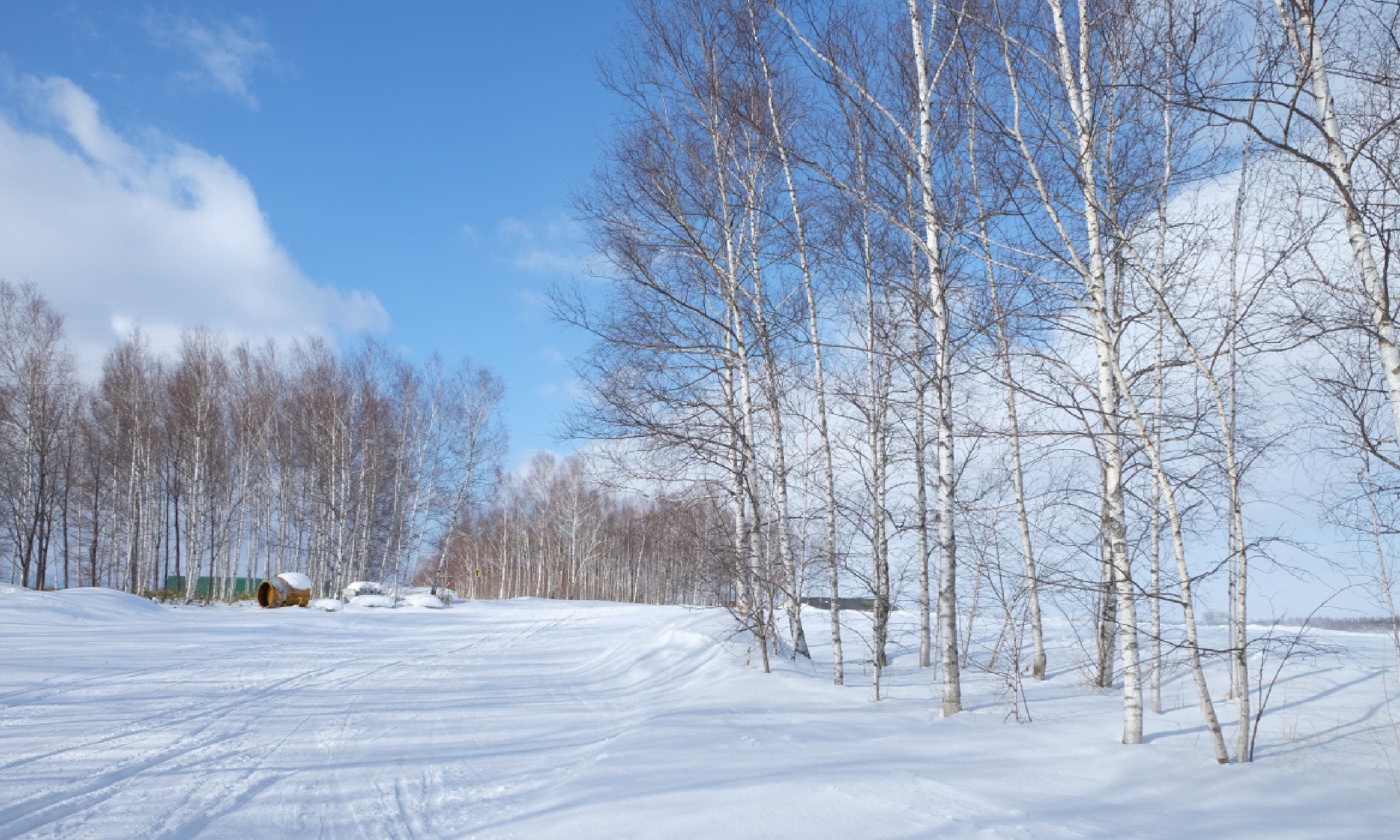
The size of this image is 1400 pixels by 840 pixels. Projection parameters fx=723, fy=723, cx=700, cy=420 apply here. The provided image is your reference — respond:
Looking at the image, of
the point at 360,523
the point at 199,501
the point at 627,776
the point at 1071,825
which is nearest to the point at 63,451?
the point at 199,501

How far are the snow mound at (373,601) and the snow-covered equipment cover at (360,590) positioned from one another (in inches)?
10.2

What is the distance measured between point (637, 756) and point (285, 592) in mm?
24727

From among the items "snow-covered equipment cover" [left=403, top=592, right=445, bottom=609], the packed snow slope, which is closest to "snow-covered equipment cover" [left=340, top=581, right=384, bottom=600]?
"snow-covered equipment cover" [left=403, top=592, right=445, bottom=609]

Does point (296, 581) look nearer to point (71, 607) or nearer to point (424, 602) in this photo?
point (424, 602)

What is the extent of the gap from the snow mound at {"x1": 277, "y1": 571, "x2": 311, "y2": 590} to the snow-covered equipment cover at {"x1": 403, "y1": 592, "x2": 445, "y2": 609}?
374 centimetres

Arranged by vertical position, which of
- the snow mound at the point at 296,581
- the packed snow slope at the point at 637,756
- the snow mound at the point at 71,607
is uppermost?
the packed snow slope at the point at 637,756

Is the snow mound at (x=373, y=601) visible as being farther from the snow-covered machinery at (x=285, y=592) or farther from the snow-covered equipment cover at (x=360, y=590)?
the snow-covered machinery at (x=285, y=592)

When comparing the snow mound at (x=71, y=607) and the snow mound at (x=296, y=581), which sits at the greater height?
the snow mound at (x=71, y=607)

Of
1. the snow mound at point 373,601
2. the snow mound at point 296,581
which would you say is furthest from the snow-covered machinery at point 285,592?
the snow mound at point 373,601

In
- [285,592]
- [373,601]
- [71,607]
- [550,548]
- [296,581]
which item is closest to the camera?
[71,607]

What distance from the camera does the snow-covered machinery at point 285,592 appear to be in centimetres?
2470

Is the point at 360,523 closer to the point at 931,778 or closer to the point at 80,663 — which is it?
the point at 80,663

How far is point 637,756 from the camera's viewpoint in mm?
5152

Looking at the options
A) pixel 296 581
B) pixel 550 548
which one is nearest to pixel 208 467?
pixel 296 581
